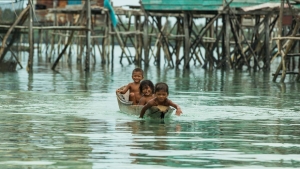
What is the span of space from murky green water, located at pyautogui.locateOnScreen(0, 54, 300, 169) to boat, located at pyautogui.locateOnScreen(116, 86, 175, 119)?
14 centimetres

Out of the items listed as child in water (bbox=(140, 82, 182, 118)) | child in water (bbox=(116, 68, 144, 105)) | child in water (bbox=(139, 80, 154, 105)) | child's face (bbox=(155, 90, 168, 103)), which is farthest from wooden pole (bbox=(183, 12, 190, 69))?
child's face (bbox=(155, 90, 168, 103))

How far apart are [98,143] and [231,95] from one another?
902cm

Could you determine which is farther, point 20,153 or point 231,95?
point 231,95

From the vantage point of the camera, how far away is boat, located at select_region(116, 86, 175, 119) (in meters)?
12.5

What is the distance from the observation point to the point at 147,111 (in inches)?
501

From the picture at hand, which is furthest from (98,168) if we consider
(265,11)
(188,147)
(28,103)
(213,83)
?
(265,11)

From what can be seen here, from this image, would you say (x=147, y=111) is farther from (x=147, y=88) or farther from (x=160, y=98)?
(x=147, y=88)

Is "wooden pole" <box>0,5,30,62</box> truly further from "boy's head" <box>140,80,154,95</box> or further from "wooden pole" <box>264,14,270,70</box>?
"boy's head" <box>140,80,154,95</box>

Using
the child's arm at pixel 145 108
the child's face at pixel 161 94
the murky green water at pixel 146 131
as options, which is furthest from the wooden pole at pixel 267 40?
the child's face at pixel 161 94

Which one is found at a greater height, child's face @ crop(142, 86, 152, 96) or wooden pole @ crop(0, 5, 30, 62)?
wooden pole @ crop(0, 5, 30, 62)

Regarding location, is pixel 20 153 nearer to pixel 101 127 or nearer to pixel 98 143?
pixel 98 143

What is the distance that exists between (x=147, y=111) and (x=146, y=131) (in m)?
1.44

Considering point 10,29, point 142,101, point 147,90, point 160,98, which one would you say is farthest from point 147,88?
point 10,29

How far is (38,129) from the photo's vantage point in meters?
11.4
